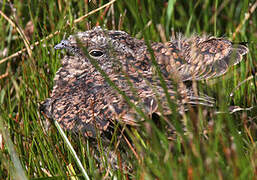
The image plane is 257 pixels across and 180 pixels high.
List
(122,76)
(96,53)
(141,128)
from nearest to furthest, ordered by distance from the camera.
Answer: (141,128) → (122,76) → (96,53)

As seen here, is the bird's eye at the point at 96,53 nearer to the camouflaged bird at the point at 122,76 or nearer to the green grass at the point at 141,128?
the camouflaged bird at the point at 122,76

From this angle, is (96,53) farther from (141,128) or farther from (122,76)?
(141,128)

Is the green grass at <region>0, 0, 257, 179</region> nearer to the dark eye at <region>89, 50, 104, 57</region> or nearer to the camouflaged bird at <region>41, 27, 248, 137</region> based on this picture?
the camouflaged bird at <region>41, 27, 248, 137</region>

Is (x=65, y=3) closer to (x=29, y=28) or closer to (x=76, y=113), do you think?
(x=29, y=28)

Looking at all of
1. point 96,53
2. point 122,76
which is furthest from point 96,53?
point 122,76

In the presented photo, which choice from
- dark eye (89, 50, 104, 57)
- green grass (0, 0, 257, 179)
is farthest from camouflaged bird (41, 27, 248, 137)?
green grass (0, 0, 257, 179)

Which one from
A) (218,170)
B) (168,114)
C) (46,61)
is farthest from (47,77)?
(218,170)
